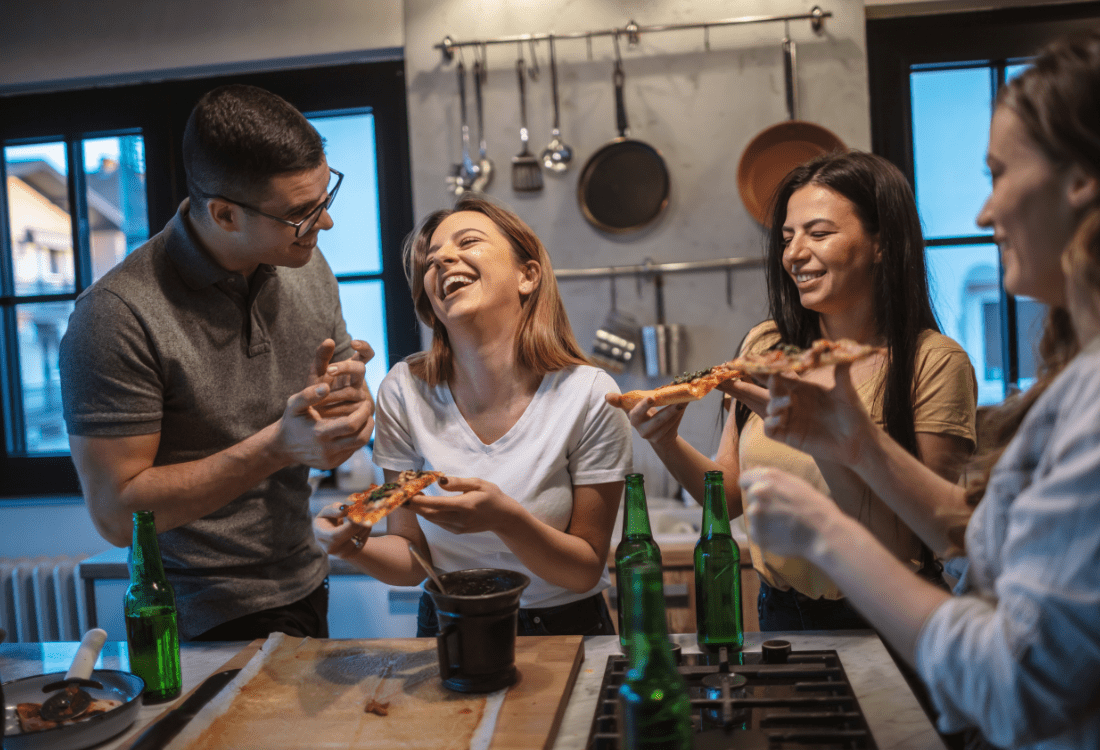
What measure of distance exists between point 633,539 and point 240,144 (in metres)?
1.14

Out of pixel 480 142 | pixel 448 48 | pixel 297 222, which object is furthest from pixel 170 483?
pixel 448 48

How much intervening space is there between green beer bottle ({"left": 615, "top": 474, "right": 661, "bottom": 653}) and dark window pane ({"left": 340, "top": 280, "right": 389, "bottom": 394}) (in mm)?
2401

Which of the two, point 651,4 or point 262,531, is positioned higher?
point 651,4

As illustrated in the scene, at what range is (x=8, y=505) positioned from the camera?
146 inches

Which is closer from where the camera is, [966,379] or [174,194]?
[966,379]

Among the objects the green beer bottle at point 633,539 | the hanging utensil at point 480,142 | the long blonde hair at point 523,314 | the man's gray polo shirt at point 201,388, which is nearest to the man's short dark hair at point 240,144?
the man's gray polo shirt at point 201,388

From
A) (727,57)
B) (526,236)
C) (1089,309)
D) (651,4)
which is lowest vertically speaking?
(1089,309)

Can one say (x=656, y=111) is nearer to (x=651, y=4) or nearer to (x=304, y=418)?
(x=651, y=4)

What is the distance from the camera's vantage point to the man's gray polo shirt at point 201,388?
170cm

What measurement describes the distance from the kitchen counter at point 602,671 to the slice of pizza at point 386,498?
0.41 m

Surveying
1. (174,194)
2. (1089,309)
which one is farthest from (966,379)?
(174,194)

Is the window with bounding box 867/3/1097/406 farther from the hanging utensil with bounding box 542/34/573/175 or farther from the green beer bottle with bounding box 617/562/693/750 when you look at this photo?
the green beer bottle with bounding box 617/562/693/750

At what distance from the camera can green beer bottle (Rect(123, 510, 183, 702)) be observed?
1336mm

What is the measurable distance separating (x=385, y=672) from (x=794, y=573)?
0.80 metres
